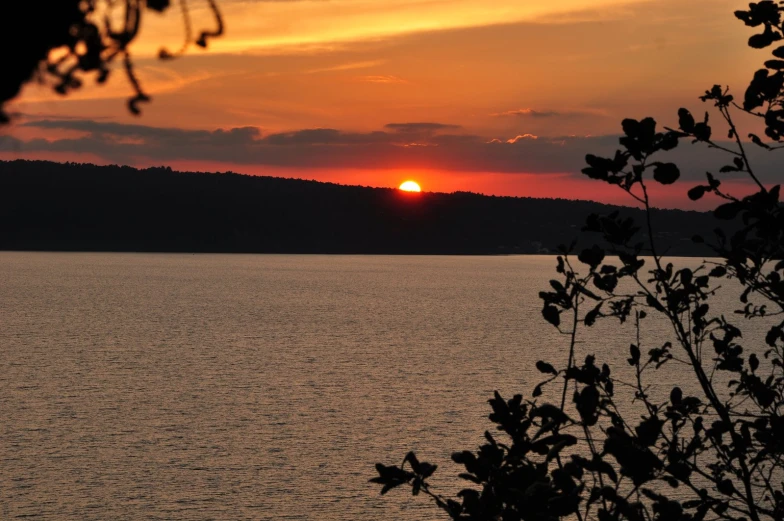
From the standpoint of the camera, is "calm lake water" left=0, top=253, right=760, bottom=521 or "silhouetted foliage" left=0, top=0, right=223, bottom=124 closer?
"silhouetted foliage" left=0, top=0, right=223, bottom=124

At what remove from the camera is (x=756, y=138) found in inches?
249

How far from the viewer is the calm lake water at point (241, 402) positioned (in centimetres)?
2888

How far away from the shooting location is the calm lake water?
94.7 ft

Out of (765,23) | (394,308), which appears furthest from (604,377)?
(394,308)

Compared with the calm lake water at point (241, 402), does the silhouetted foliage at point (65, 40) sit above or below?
above

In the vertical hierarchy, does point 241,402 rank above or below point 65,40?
below

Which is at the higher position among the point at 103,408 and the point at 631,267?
the point at 631,267

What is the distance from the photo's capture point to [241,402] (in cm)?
4672

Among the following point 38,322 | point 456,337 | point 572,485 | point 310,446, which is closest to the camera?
point 572,485

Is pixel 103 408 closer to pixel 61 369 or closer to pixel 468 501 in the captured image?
pixel 61 369

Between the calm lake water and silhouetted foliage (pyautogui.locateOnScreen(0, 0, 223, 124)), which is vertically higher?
silhouetted foliage (pyautogui.locateOnScreen(0, 0, 223, 124))

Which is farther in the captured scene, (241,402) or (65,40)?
(241,402)

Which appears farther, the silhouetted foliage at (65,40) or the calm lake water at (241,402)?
the calm lake water at (241,402)

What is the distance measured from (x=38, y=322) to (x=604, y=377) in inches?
3699
